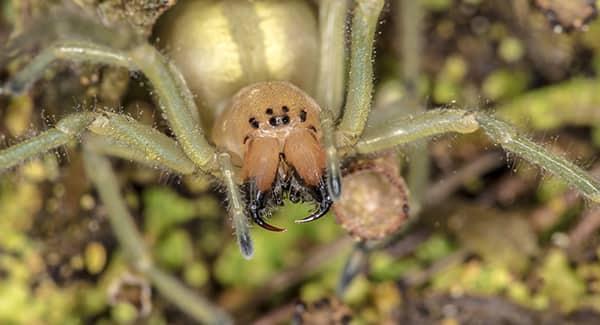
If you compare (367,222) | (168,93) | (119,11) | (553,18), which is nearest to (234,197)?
(168,93)

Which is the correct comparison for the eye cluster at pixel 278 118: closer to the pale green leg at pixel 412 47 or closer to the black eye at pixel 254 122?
the black eye at pixel 254 122

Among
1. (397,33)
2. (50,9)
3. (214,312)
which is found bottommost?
(214,312)

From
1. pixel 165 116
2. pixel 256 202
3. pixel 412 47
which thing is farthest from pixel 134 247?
pixel 412 47

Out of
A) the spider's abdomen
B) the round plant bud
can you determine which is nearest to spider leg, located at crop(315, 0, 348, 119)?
the spider's abdomen

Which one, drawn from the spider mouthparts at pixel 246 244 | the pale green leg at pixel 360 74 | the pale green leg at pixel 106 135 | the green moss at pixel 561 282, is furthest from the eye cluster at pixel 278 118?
the green moss at pixel 561 282

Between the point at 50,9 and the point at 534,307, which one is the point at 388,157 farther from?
the point at 50,9

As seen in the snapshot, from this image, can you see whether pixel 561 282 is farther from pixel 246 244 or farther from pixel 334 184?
pixel 246 244
